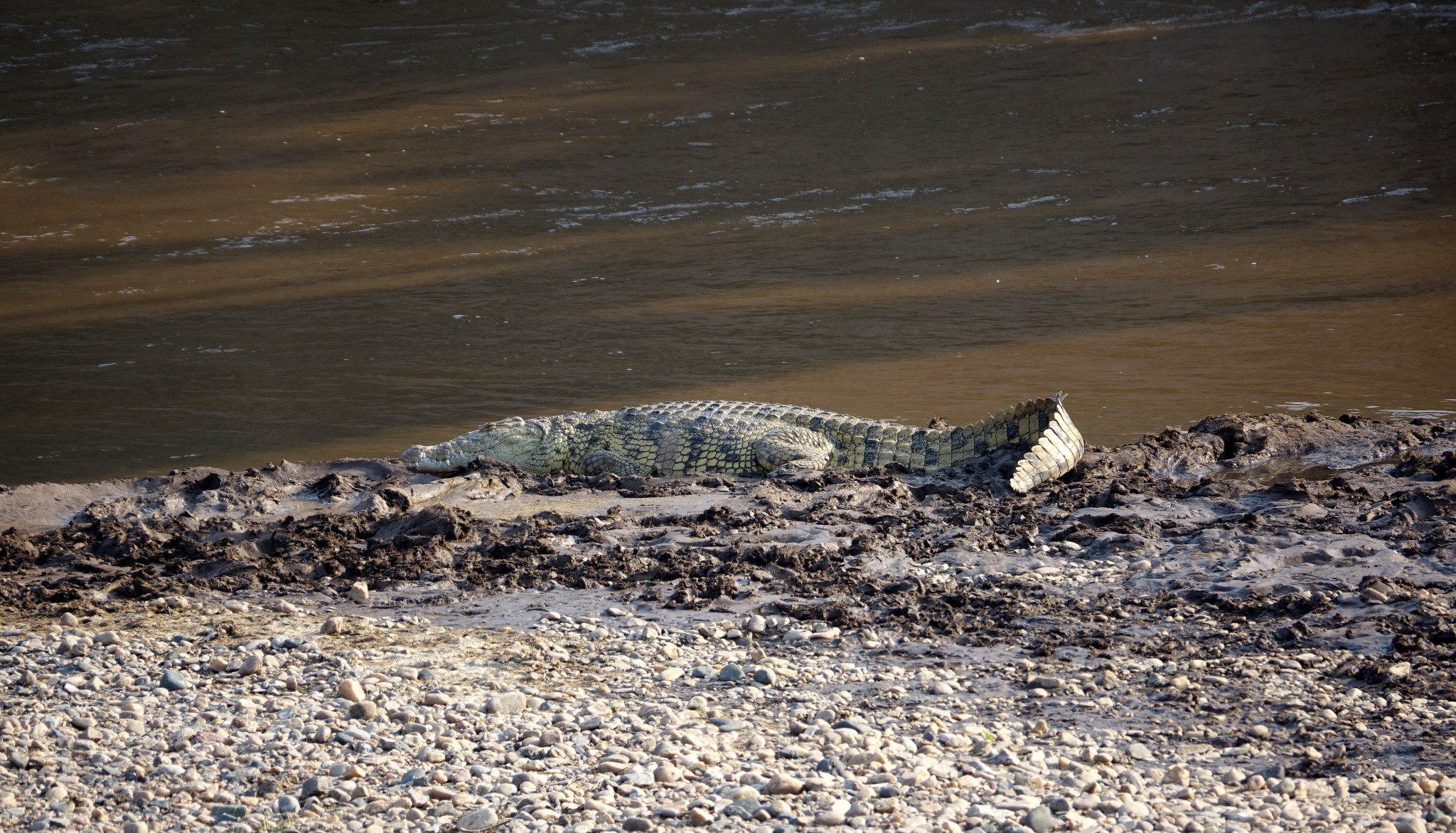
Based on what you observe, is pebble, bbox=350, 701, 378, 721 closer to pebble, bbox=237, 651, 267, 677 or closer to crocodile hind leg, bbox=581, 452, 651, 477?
pebble, bbox=237, 651, 267, 677

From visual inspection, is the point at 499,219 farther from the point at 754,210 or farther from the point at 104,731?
the point at 104,731

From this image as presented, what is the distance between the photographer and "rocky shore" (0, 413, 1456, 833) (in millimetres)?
2992

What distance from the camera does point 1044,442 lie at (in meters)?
5.72

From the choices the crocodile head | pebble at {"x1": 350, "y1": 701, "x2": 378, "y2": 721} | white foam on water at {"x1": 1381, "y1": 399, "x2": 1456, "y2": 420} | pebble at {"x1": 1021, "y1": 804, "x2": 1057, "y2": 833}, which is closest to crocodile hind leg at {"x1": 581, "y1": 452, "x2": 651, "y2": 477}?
the crocodile head

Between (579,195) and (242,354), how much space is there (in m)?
5.60

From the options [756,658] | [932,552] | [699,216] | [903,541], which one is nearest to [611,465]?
[903,541]

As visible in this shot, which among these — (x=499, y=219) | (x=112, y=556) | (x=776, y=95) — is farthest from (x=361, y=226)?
(x=112, y=556)

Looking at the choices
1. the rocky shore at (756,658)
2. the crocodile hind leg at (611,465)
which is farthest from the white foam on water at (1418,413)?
the crocodile hind leg at (611,465)

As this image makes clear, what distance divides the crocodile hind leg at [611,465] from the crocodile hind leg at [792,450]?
2.05 ft

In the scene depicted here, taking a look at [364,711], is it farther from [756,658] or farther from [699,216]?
[699,216]

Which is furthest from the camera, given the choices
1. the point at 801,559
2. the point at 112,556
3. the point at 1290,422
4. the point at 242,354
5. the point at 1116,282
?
the point at 1116,282

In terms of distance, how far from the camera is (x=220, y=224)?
45.8ft

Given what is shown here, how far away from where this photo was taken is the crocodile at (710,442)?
246 inches

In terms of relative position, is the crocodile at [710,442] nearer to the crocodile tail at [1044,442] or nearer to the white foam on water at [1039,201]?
the crocodile tail at [1044,442]
